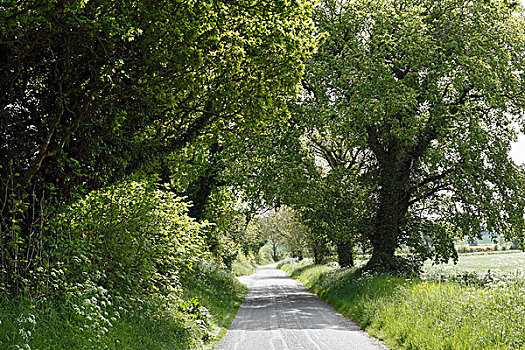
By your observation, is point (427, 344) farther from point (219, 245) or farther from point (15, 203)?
point (219, 245)

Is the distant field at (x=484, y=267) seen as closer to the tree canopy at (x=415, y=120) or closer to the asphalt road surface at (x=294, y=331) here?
the tree canopy at (x=415, y=120)

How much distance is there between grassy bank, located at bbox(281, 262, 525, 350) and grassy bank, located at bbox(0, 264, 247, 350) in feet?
14.6

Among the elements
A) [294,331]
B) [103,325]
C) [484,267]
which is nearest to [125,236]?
[103,325]

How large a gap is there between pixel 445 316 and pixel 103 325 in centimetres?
711

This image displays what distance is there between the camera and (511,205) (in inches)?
760

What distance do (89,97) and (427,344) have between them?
328 inches

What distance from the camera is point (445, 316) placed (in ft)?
31.2

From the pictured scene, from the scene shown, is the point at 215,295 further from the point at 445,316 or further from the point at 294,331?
the point at 445,316

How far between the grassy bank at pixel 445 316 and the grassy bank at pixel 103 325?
175 inches

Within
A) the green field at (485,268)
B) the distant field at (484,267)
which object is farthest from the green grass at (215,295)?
the distant field at (484,267)

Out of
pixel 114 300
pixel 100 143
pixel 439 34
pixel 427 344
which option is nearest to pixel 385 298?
pixel 427 344

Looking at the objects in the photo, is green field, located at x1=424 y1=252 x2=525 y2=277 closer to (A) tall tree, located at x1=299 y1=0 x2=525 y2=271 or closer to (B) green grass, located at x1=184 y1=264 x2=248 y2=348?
(A) tall tree, located at x1=299 y1=0 x2=525 y2=271

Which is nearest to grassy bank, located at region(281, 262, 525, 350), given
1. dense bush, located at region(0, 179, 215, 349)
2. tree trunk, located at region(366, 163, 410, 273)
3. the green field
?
the green field

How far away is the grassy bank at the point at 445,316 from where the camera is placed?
7844mm
